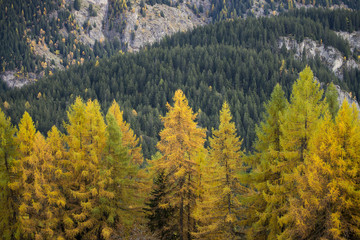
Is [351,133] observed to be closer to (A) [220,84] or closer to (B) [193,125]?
(B) [193,125]

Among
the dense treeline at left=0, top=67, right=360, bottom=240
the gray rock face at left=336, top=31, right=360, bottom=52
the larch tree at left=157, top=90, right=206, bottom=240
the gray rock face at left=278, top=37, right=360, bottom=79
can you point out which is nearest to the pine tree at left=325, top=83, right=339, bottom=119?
the dense treeline at left=0, top=67, right=360, bottom=240

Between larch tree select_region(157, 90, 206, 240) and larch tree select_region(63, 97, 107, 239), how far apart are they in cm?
532

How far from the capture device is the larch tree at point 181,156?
23.0m

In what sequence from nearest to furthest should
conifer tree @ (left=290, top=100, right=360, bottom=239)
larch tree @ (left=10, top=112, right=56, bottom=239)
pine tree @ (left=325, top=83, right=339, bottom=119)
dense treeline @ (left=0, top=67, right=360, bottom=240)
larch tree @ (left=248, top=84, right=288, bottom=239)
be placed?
conifer tree @ (left=290, top=100, right=360, bottom=239), dense treeline @ (left=0, top=67, right=360, bottom=240), larch tree @ (left=248, top=84, right=288, bottom=239), larch tree @ (left=10, top=112, right=56, bottom=239), pine tree @ (left=325, top=83, right=339, bottom=119)

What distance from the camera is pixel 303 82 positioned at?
20922 mm

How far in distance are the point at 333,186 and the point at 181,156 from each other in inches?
416

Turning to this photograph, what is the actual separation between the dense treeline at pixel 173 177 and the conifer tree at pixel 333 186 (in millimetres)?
716

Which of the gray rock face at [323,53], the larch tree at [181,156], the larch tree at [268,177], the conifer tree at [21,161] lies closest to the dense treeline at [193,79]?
the gray rock face at [323,53]

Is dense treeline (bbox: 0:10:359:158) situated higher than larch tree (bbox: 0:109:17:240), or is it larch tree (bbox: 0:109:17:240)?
larch tree (bbox: 0:109:17:240)

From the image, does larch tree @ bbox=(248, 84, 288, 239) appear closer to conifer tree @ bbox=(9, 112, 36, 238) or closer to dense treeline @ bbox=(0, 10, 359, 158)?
conifer tree @ bbox=(9, 112, 36, 238)

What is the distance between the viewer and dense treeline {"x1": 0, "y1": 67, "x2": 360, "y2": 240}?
19969 mm

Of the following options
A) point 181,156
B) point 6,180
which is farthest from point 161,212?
point 6,180

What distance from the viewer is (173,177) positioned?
77.6 ft

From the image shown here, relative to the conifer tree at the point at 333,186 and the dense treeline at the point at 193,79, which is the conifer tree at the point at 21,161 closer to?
the conifer tree at the point at 333,186
